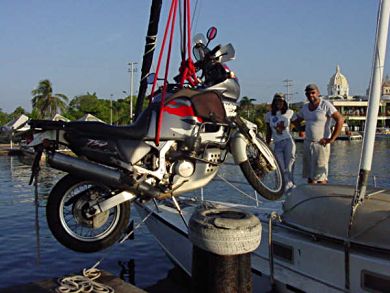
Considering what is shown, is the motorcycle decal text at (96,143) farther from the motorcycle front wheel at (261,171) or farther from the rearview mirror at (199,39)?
the rearview mirror at (199,39)

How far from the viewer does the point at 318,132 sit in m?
8.79

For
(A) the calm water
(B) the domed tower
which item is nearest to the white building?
(B) the domed tower

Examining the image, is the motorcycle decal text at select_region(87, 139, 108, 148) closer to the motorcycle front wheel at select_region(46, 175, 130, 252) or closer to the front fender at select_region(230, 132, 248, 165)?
the motorcycle front wheel at select_region(46, 175, 130, 252)

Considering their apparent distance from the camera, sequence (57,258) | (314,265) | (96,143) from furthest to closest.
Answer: (57,258)
(314,265)
(96,143)

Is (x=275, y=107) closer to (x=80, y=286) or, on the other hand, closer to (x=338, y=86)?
(x=80, y=286)

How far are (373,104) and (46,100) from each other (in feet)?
236

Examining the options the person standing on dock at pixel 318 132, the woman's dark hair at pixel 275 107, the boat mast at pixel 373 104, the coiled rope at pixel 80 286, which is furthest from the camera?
the woman's dark hair at pixel 275 107

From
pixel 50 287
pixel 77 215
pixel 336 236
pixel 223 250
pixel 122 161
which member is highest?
pixel 122 161

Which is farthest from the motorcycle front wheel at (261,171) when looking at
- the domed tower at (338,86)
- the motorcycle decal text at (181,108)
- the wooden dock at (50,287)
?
the domed tower at (338,86)

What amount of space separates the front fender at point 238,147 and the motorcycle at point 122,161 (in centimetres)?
20

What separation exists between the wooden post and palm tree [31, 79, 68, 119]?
7087 cm

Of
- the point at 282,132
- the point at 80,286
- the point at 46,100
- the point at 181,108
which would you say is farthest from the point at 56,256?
the point at 46,100

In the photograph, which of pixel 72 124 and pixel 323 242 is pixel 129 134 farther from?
pixel 323 242

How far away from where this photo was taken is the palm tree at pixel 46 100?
7281 cm
